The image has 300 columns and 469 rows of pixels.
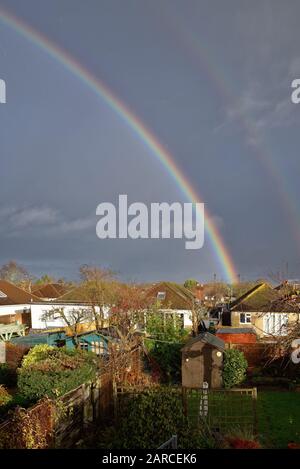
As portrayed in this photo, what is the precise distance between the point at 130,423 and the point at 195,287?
73.6 metres

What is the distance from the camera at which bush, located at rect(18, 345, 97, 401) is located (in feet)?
40.7

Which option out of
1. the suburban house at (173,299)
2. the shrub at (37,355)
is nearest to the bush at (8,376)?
the shrub at (37,355)

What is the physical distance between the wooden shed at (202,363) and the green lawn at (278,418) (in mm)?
1863

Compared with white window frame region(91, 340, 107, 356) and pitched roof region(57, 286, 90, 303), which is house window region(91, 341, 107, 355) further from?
pitched roof region(57, 286, 90, 303)

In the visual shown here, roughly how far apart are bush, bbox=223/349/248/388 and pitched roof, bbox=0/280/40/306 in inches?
1250

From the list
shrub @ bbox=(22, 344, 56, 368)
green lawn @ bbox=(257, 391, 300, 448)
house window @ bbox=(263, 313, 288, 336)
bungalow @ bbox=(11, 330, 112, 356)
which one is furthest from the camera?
bungalow @ bbox=(11, 330, 112, 356)

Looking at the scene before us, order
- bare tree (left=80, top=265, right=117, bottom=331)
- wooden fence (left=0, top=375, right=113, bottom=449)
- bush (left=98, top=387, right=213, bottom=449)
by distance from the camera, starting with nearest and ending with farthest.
A: wooden fence (left=0, top=375, right=113, bottom=449), bush (left=98, top=387, right=213, bottom=449), bare tree (left=80, top=265, right=117, bottom=331)

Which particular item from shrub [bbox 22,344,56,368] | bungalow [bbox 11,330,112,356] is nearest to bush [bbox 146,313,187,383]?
bungalow [bbox 11,330,112,356]

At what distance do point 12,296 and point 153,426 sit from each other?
4324 centimetres

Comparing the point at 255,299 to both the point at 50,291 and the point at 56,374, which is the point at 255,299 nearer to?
the point at 56,374

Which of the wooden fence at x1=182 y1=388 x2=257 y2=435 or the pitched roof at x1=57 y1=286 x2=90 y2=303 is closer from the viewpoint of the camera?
the wooden fence at x1=182 y1=388 x2=257 y2=435

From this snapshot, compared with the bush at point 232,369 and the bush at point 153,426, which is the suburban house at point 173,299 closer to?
the bush at point 232,369
